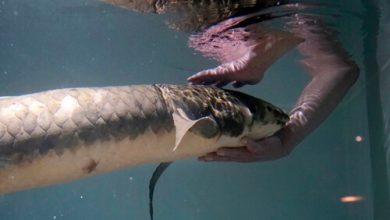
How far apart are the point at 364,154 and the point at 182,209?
14675 mm

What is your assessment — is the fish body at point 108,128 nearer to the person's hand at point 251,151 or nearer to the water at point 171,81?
the person's hand at point 251,151

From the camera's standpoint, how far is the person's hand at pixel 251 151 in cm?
464

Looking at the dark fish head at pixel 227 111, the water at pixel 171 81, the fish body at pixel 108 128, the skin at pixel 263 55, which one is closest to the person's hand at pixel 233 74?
the skin at pixel 263 55

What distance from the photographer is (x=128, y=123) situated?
3992 mm

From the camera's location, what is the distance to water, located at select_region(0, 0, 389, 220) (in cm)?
1133

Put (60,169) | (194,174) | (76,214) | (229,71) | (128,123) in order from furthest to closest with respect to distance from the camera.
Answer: (76,214) < (194,174) < (229,71) < (128,123) < (60,169)

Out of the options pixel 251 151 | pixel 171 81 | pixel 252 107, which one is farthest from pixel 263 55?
pixel 171 81

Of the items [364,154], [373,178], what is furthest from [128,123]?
[364,154]

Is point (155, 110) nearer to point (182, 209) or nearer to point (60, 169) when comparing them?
point (60, 169)

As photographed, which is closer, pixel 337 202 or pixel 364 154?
pixel 364 154

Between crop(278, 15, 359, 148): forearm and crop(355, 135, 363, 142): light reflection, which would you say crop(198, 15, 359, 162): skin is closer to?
crop(278, 15, 359, 148): forearm

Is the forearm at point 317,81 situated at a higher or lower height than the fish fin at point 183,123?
lower

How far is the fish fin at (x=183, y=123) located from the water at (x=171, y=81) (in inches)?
213

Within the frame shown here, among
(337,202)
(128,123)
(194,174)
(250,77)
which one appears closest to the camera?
(128,123)
